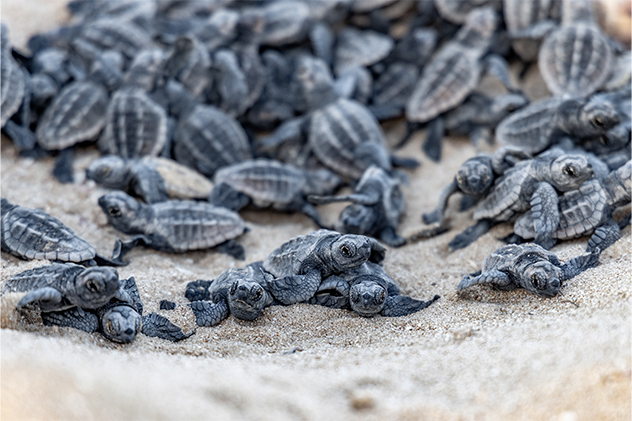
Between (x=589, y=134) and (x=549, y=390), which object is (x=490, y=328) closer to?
(x=549, y=390)

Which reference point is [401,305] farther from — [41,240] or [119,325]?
[41,240]

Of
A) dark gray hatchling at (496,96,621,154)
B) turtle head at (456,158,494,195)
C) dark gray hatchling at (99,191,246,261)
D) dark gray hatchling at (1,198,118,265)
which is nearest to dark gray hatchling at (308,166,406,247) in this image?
turtle head at (456,158,494,195)

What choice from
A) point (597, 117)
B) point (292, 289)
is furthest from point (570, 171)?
point (292, 289)

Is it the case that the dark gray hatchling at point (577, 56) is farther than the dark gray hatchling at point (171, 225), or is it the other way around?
the dark gray hatchling at point (577, 56)

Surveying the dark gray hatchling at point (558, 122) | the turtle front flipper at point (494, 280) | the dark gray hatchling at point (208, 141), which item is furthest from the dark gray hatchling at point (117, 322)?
the dark gray hatchling at point (558, 122)

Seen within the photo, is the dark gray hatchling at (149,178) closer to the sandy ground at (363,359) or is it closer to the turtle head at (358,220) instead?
the sandy ground at (363,359)

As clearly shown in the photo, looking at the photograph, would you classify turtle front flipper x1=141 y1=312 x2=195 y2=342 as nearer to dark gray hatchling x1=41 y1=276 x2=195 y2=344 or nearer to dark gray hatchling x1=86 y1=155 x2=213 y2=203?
dark gray hatchling x1=41 y1=276 x2=195 y2=344

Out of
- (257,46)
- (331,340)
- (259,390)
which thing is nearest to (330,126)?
(257,46)
